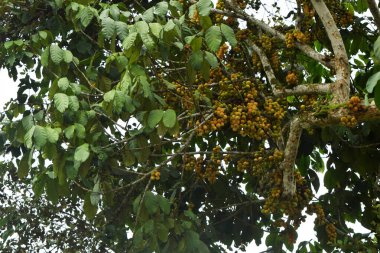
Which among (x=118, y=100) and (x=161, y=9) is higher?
(x=161, y=9)

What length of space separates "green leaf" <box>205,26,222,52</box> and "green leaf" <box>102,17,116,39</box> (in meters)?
0.44

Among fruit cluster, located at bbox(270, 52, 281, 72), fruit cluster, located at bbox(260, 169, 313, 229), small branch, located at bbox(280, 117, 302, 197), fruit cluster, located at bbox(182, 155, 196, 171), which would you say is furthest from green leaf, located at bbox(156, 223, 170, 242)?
fruit cluster, located at bbox(270, 52, 281, 72)

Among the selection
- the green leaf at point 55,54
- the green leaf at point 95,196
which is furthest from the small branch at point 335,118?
the green leaf at point 55,54

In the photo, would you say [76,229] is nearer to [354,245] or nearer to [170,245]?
[170,245]

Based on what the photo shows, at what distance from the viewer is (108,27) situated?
3533 mm

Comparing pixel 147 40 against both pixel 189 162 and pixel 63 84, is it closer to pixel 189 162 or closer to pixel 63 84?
pixel 63 84

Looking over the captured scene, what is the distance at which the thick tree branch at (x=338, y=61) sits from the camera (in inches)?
139

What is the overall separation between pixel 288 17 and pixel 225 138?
845mm

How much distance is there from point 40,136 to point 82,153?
223mm

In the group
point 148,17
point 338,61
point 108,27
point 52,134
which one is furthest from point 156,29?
point 338,61

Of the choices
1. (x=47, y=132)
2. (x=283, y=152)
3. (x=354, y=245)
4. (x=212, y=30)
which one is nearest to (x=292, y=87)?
(x=283, y=152)

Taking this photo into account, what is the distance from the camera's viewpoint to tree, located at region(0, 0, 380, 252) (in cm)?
355

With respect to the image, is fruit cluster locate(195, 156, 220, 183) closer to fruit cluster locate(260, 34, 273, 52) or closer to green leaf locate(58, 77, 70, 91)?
fruit cluster locate(260, 34, 273, 52)

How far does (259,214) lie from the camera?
5113 mm
